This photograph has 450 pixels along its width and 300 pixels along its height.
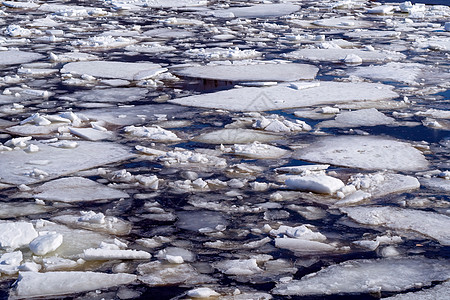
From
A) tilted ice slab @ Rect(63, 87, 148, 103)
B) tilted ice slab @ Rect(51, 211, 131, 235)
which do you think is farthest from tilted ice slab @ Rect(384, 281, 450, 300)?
tilted ice slab @ Rect(63, 87, 148, 103)

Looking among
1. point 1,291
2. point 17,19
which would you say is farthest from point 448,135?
point 17,19

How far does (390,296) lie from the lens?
6.07 ft

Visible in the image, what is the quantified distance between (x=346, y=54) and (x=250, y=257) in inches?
156

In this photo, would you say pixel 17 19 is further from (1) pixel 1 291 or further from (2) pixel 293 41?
(1) pixel 1 291

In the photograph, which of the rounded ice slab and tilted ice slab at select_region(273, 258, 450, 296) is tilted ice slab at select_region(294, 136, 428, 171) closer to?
tilted ice slab at select_region(273, 258, 450, 296)

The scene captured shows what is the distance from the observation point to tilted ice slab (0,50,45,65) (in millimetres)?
5305

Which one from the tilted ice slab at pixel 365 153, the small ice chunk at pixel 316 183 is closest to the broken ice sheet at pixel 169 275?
the small ice chunk at pixel 316 183

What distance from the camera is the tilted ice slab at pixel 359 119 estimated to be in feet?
12.0

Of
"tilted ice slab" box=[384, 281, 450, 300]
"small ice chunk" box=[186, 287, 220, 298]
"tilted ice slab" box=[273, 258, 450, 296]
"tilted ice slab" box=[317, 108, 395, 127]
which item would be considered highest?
"tilted ice slab" box=[317, 108, 395, 127]

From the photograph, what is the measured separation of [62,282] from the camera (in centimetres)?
189

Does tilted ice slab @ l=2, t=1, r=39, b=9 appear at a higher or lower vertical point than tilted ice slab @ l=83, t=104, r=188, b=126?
higher

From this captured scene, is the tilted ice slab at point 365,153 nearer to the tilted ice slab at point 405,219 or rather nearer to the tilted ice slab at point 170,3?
the tilted ice slab at point 405,219

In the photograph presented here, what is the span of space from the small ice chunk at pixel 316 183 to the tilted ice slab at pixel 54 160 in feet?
2.68

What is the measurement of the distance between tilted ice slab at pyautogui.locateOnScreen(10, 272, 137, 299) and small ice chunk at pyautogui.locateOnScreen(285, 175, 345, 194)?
93 centimetres
